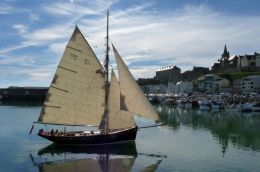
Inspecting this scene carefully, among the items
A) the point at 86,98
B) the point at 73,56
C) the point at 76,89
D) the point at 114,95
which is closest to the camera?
the point at 114,95

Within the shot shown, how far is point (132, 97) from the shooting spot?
171 ft

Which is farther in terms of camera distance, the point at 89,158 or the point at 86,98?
the point at 86,98

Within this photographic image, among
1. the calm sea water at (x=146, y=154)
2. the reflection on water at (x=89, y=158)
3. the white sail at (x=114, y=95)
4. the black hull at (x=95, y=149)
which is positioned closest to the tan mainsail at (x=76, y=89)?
the white sail at (x=114, y=95)

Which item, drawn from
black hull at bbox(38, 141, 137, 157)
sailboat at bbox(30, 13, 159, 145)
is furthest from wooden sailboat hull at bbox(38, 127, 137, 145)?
black hull at bbox(38, 141, 137, 157)

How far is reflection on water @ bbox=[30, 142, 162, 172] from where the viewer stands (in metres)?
41.5

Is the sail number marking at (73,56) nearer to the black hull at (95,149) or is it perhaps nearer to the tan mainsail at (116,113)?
the tan mainsail at (116,113)

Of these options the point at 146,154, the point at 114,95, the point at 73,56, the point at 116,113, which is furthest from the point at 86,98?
the point at 146,154

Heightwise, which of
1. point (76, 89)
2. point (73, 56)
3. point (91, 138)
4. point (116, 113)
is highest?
point (73, 56)

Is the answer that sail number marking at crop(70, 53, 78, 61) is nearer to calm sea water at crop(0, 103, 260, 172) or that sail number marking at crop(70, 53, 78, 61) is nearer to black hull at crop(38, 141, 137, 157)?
black hull at crop(38, 141, 137, 157)

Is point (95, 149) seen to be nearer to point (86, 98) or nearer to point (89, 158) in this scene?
point (89, 158)

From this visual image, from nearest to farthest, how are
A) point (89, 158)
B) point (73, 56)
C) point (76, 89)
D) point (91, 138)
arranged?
point (89, 158)
point (91, 138)
point (73, 56)
point (76, 89)

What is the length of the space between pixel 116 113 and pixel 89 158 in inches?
357

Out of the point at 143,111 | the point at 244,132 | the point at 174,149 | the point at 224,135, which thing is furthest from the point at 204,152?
the point at 244,132

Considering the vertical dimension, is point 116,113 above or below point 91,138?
above
